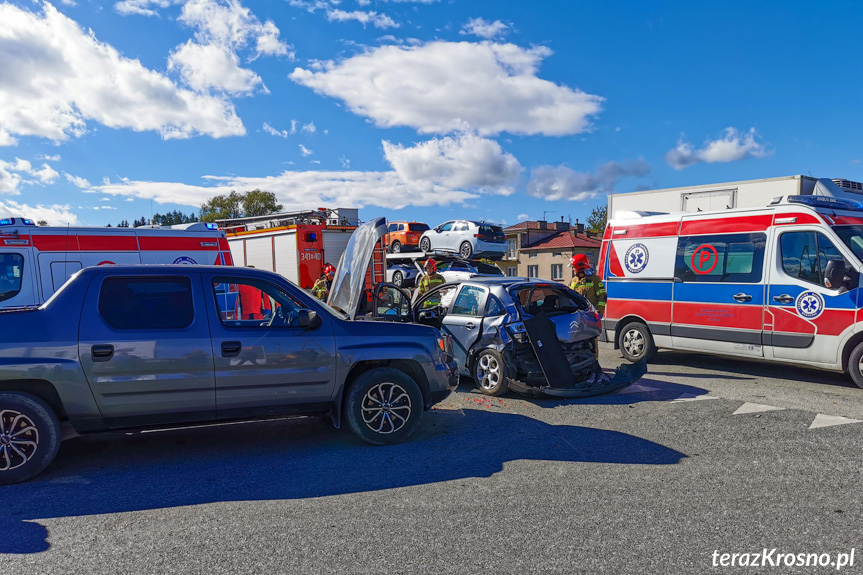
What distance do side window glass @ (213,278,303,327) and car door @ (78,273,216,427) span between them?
268 mm

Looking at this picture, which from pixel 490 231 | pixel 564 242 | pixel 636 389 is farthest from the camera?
pixel 564 242

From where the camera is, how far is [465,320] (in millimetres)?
8359

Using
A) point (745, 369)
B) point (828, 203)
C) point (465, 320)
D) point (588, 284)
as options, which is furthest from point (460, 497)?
point (745, 369)

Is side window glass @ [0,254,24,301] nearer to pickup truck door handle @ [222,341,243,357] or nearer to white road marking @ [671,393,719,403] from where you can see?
pickup truck door handle @ [222,341,243,357]

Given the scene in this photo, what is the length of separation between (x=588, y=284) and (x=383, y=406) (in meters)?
5.49

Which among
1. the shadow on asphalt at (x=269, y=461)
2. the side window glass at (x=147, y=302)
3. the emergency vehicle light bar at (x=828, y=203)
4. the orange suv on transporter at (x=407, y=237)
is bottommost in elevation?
the shadow on asphalt at (x=269, y=461)

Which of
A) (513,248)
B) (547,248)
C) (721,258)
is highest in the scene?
(513,248)

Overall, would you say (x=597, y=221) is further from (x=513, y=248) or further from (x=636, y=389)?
(x=636, y=389)

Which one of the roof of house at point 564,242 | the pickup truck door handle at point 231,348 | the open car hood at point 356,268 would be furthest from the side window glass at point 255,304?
the roof of house at point 564,242

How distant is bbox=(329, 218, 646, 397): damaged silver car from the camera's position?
777 centimetres

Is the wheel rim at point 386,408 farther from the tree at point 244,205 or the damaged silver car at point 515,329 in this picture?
the tree at point 244,205

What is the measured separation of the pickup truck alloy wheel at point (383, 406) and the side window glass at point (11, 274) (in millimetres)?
6998

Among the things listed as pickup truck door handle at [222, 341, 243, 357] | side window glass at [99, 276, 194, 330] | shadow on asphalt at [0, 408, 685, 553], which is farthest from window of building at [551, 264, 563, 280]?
side window glass at [99, 276, 194, 330]

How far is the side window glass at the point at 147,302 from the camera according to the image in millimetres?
5281
